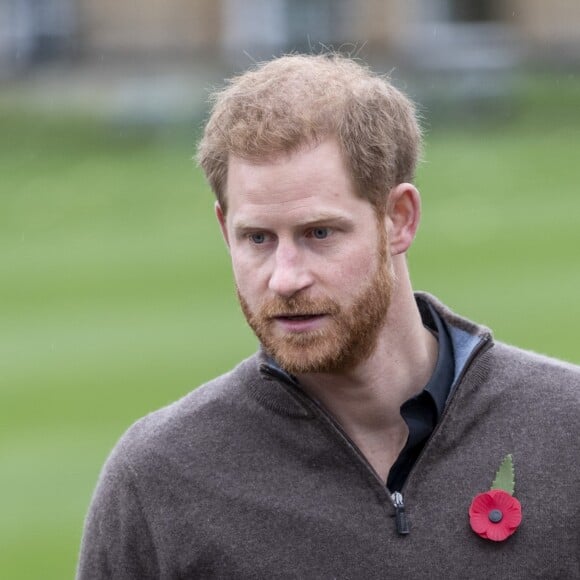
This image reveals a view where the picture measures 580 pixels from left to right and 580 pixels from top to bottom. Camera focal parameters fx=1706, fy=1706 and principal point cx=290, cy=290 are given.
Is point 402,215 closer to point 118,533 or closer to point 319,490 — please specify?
point 319,490

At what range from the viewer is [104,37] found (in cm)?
2383

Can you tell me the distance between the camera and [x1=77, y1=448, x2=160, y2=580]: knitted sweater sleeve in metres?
3.94

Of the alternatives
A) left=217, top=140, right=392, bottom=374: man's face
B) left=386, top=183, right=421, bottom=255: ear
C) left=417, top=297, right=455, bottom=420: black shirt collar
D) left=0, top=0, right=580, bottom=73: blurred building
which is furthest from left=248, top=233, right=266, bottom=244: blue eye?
left=0, top=0, right=580, bottom=73: blurred building

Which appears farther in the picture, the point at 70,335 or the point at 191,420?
the point at 70,335

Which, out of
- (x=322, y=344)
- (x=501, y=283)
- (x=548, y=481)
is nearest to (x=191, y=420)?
(x=322, y=344)

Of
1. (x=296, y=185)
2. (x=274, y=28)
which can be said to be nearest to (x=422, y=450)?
(x=296, y=185)

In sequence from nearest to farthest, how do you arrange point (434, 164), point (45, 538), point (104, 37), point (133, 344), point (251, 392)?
1. point (251, 392)
2. point (45, 538)
3. point (133, 344)
4. point (434, 164)
5. point (104, 37)

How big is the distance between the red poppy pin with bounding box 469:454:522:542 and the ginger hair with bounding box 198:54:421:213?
2.30ft

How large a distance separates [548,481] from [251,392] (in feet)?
2.39

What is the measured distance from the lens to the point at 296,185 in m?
3.79

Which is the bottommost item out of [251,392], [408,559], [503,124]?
[503,124]

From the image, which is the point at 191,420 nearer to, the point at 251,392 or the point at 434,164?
the point at 251,392

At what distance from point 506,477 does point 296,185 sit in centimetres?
82

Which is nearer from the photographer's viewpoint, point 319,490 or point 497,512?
point 497,512
